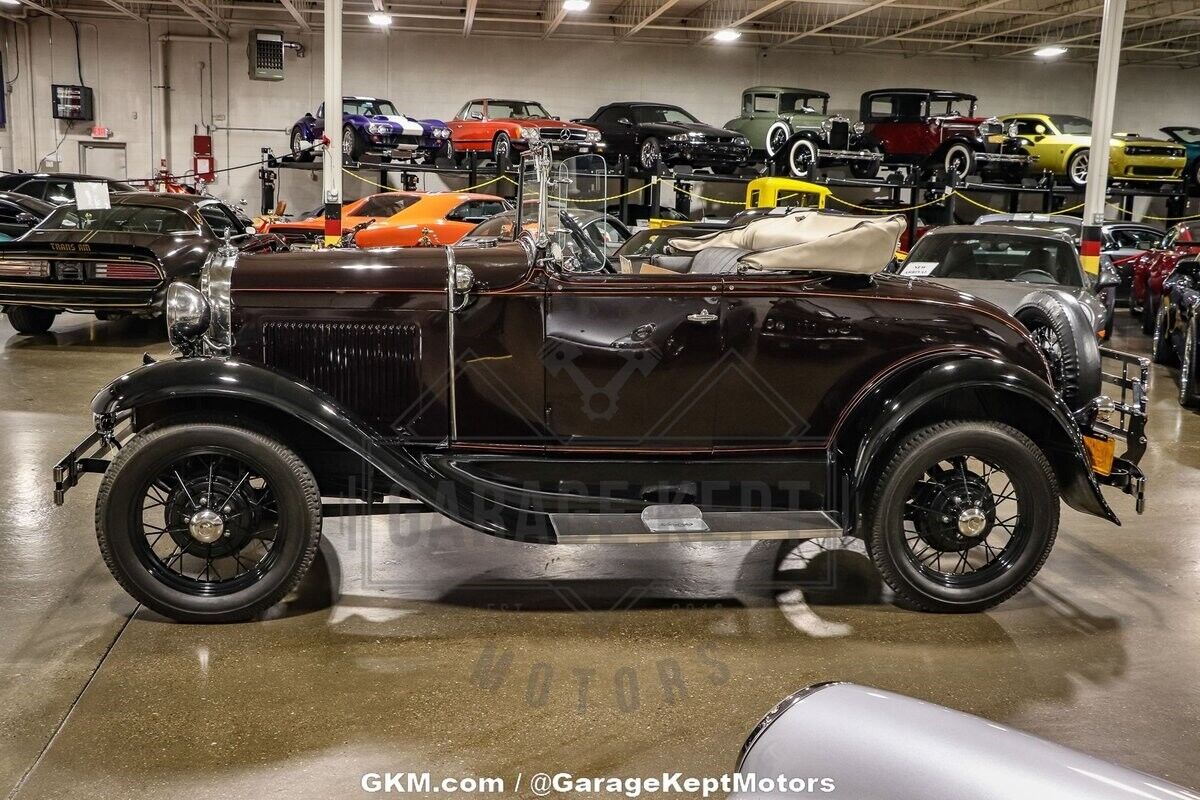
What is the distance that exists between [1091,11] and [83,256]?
642 inches

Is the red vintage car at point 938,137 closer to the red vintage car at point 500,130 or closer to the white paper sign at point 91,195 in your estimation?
the red vintage car at point 500,130

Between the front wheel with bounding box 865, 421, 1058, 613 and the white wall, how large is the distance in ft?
63.9

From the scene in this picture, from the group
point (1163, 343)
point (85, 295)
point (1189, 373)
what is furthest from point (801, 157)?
point (85, 295)

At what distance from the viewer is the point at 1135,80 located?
A: 957 inches

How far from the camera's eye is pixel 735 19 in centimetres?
2016

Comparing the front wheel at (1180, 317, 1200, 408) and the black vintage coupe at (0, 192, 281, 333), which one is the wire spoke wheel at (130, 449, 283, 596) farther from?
the front wheel at (1180, 317, 1200, 408)

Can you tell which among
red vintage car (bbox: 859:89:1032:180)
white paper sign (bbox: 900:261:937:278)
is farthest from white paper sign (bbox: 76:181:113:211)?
red vintage car (bbox: 859:89:1032:180)

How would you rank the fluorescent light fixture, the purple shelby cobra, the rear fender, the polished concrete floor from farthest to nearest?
the fluorescent light fixture
the purple shelby cobra
the rear fender
the polished concrete floor

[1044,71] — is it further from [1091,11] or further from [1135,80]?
[1091,11]

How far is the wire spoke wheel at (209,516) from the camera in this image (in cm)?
361

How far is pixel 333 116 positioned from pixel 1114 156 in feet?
45.7

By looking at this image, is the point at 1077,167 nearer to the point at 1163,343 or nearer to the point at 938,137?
the point at 938,137

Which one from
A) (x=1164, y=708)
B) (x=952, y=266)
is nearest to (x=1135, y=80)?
(x=952, y=266)

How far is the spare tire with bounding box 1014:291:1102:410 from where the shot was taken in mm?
4590
